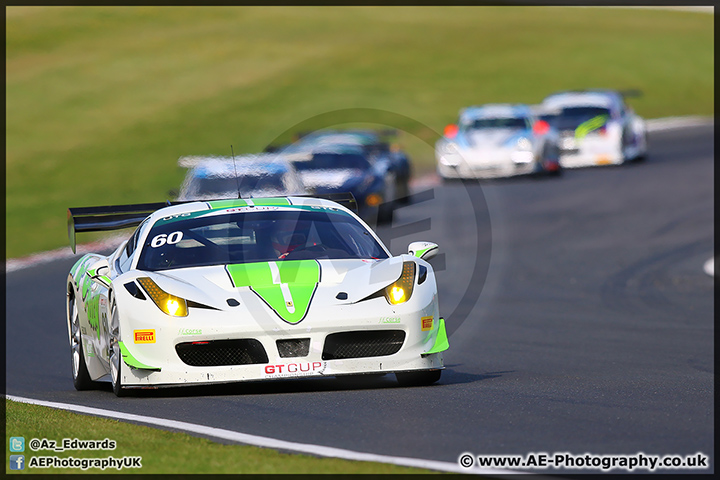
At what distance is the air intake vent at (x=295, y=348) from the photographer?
7.59 metres

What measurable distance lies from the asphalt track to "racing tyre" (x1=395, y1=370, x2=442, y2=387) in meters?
0.09

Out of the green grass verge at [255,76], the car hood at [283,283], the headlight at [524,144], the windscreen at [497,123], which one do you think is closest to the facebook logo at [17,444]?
the car hood at [283,283]

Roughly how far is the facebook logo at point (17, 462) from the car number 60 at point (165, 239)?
2.84 metres

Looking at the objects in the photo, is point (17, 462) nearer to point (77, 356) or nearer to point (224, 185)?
point (77, 356)

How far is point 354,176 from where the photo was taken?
873 inches

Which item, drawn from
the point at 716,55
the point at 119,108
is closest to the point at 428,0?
the point at 716,55

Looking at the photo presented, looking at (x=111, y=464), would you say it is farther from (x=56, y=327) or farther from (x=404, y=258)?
(x=56, y=327)

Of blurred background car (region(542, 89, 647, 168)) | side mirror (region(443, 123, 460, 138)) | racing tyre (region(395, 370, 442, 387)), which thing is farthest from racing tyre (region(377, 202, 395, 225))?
racing tyre (region(395, 370, 442, 387))

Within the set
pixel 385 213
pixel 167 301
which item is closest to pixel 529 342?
pixel 167 301

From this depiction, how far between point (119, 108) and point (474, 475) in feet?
144

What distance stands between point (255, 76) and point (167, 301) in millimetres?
48088

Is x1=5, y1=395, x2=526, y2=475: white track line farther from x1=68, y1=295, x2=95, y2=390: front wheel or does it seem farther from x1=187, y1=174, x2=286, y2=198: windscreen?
x1=187, y1=174, x2=286, y2=198: windscreen

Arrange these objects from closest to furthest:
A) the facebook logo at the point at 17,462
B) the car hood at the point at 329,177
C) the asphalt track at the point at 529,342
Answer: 1. the facebook logo at the point at 17,462
2. the asphalt track at the point at 529,342
3. the car hood at the point at 329,177

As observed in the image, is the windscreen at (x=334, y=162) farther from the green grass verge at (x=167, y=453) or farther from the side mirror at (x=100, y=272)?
the green grass verge at (x=167, y=453)
